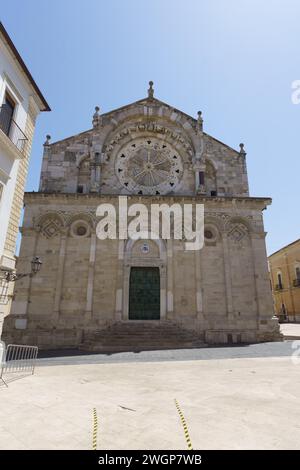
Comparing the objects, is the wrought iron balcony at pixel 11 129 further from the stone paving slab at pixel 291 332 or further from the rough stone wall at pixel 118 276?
the stone paving slab at pixel 291 332

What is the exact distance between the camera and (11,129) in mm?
9133

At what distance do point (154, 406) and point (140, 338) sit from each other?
28.6ft

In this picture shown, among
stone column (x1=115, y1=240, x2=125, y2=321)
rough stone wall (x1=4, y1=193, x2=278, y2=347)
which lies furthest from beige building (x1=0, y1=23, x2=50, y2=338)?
stone column (x1=115, y1=240, x2=125, y2=321)

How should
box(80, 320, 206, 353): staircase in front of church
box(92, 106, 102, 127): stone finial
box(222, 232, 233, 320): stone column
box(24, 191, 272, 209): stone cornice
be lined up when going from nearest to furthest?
1. box(80, 320, 206, 353): staircase in front of church
2. box(222, 232, 233, 320): stone column
3. box(24, 191, 272, 209): stone cornice
4. box(92, 106, 102, 127): stone finial

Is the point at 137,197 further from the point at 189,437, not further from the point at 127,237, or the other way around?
the point at 189,437

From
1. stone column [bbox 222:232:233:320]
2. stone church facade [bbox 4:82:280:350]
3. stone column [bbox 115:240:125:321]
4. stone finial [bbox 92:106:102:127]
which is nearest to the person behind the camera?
stone church facade [bbox 4:82:280:350]

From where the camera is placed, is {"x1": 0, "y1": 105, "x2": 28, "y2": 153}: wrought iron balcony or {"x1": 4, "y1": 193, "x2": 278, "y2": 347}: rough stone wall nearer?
{"x1": 0, "y1": 105, "x2": 28, "y2": 153}: wrought iron balcony

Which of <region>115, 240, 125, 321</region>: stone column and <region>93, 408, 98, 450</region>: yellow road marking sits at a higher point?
<region>115, 240, 125, 321</region>: stone column

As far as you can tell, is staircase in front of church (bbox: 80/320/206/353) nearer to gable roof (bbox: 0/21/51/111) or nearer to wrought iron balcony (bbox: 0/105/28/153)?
wrought iron balcony (bbox: 0/105/28/153)

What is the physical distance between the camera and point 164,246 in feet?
52.5

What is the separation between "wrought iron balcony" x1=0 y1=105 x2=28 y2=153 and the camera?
8742 mm

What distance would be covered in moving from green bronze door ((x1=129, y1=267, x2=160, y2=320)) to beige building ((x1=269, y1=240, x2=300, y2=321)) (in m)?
23.2

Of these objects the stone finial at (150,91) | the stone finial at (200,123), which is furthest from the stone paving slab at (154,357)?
the stone finial at (150,91)

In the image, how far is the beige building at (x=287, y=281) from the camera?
31.5m
